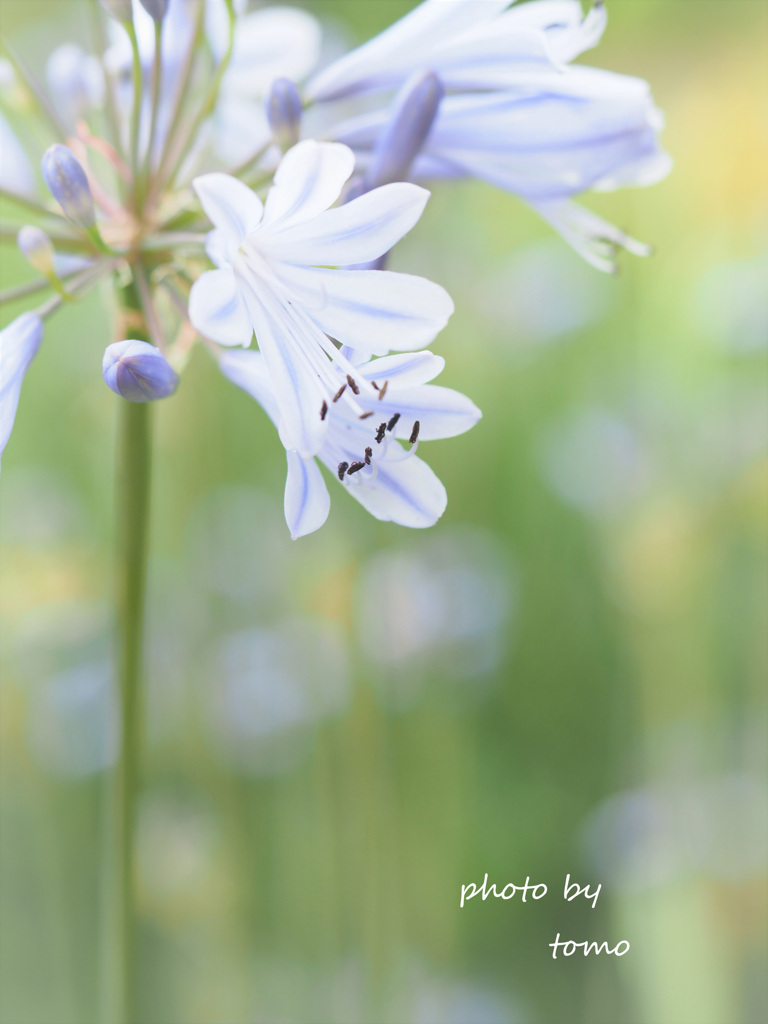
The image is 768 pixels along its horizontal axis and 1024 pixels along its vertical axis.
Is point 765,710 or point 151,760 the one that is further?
point 151,760

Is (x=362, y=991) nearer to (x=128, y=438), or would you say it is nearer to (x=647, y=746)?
(x=647, y=746)

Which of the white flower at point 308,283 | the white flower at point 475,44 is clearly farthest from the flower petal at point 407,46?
the white flower at point 308,283

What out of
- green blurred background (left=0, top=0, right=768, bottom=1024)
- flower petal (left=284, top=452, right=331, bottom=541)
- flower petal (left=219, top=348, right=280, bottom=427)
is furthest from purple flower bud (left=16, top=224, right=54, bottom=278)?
green blurred background (left=0, top=0, right=768, bottom=1024)

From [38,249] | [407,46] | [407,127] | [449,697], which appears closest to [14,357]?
[38,249]

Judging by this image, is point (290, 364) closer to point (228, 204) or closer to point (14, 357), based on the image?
point (228, 204)

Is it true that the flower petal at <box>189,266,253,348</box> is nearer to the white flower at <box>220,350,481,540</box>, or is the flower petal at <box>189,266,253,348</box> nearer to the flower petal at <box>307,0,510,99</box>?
the white flower at <box>220,350,481,540</box>

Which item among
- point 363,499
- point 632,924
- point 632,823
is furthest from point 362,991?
point 363,499
